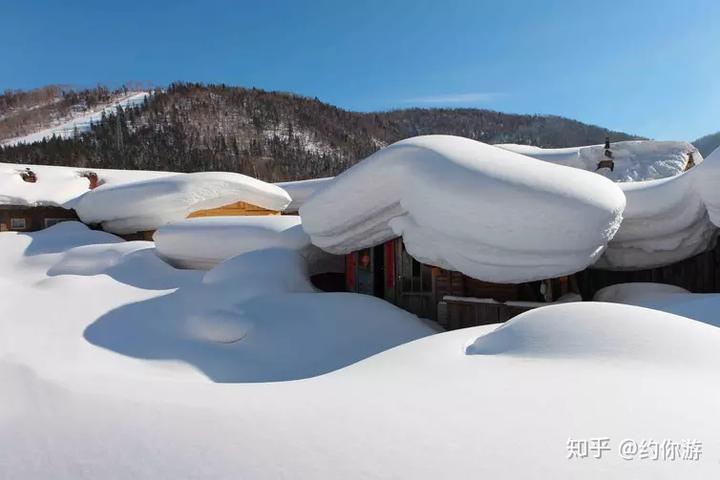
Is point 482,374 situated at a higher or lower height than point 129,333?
higher

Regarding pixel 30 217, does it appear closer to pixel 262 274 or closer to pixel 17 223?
pixel 17 223

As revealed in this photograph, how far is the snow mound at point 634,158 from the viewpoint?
44.7 ft

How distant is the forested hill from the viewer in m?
Result: 38.0

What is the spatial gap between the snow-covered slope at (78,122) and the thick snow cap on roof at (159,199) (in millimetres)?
33981

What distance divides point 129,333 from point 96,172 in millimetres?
14129

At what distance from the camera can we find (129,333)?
672cm

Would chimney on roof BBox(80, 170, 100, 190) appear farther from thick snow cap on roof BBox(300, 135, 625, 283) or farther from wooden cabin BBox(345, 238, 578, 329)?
thick snow cap on roof BBox(300, 135, 625, 283)

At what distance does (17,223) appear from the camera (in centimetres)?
1552

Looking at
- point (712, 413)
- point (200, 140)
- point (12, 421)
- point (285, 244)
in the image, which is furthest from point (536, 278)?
point (200, 140)

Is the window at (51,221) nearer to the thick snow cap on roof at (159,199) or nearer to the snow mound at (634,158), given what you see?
the thick snow cap on roof at (159,199)

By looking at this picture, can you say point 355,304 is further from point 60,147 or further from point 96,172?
point 60,147

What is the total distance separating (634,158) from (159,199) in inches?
613

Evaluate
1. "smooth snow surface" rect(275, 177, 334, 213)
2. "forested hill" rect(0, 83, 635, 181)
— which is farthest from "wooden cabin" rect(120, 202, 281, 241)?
"forested hill" rect(0, 83, 635, 181)

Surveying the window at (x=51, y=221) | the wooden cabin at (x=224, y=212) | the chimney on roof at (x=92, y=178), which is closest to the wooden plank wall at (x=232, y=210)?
the wooden cabin at (x=224, y=212)
